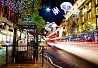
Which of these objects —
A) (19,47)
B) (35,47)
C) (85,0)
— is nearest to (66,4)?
(35,47)

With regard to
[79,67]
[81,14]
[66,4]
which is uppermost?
[81,14]

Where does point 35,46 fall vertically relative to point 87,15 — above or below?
below

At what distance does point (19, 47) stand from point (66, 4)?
8.34 metres

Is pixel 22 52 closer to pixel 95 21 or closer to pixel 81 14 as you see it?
pixel 95 21

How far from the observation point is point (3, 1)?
20.4 metres

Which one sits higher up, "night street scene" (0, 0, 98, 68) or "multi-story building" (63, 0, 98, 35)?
"multi-story building" (63, 0, 98, 35)

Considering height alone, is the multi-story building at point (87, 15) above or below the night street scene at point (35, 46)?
above

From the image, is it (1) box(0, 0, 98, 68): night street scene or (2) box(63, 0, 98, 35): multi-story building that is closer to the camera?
(1) box(0, 0, 98, 68): night street scene

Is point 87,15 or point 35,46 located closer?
point 35,46

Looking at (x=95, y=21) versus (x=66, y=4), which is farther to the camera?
(x=95, y=21)

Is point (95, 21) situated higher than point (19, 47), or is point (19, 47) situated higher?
point (95, 21)

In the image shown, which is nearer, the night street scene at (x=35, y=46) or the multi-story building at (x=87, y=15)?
the night street scene at (x=35, y=46)

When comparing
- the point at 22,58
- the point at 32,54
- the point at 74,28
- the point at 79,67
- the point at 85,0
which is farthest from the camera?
the point at 74,28

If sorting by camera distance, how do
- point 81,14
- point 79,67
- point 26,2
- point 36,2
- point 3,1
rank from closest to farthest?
point 79,67 → point 3,1 → point 26,2 → point 36,2 → point 81,14
